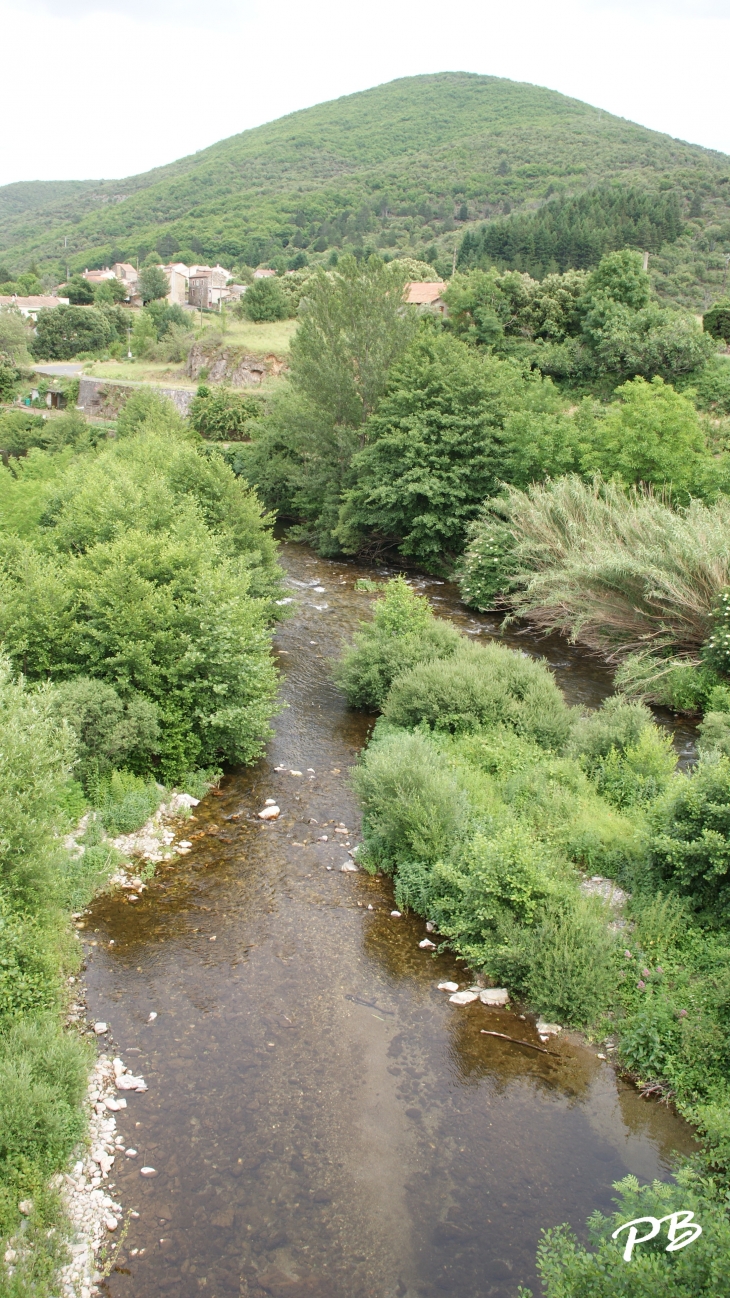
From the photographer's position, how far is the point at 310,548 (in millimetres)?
31125

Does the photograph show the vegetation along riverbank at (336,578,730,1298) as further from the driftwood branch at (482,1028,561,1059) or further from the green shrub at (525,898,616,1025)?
the driftwood branch at (482,1028,561,1059)

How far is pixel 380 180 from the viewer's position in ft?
406

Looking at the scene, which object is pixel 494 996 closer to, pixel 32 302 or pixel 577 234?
pixel 577 234

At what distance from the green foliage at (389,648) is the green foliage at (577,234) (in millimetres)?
43612

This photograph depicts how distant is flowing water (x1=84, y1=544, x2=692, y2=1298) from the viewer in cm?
629

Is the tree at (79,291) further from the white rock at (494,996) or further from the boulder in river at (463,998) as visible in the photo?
the white rock at (494,996)

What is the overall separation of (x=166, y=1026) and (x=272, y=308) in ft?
181

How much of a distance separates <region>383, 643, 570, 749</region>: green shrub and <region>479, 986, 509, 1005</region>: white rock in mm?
5338

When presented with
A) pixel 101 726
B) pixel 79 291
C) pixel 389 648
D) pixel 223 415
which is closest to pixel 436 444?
pixel 389 648

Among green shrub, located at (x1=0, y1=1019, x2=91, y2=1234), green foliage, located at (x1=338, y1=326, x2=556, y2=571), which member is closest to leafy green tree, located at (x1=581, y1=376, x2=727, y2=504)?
green foliage, located at (x1=338, y1=326, x2=556, y2=571)

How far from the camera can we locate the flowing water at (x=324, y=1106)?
6.29m

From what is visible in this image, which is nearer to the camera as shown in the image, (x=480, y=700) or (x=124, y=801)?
(x=124, y=801)

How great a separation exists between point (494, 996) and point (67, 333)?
7698cm

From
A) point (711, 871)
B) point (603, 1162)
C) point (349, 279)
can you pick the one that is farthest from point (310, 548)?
point (603, 1162)
